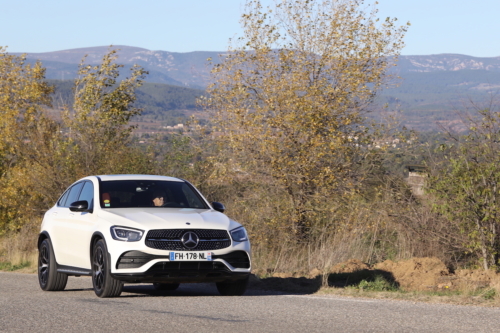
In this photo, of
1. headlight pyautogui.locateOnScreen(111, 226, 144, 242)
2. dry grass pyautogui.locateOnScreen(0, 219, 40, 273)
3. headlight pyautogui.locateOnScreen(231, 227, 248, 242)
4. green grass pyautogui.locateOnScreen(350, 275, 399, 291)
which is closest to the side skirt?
headlight pyautogui.locateOnScreen(111, 226, 144, 242)

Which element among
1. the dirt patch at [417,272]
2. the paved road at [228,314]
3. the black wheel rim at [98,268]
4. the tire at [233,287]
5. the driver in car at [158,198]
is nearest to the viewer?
the paved road at [228,314]

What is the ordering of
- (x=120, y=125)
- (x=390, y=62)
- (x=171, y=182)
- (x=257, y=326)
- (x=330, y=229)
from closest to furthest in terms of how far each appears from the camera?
(x=257, y=326)
(x=171, y=182)
(x=330, y=229)
(x=390, y=62)
(x=120, y=125)

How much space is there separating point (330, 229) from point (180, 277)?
9.32 meters

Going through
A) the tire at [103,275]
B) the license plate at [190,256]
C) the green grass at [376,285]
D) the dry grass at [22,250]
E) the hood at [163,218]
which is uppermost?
the hood at [163,218]

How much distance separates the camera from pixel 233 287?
34.6ft

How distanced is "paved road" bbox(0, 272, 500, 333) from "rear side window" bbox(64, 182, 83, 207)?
5.03 feet

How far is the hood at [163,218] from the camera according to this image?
9812 millimetres

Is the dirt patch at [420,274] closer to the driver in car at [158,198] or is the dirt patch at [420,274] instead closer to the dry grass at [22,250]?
the driver in car at [158,198]

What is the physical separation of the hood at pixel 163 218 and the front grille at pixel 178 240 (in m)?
0.06

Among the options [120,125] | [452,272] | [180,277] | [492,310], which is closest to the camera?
[492,310]

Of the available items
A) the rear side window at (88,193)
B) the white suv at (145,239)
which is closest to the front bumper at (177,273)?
the white suv at (145,239)

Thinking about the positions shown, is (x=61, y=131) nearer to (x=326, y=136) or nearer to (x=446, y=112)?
(x=326, y=136)

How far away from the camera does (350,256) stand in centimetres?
1490

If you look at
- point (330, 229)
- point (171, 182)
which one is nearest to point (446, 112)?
point (330, 229)
